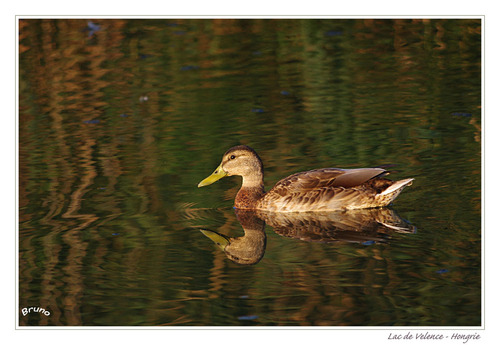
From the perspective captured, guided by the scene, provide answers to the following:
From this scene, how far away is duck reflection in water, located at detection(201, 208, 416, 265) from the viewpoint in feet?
28.9

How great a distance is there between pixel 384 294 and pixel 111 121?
709 centimetres

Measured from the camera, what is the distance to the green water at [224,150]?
25.1ft

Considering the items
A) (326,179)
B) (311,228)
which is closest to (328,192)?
(326,179)

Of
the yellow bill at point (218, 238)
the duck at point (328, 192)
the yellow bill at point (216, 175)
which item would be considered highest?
the yellow bill at point (216, 175)

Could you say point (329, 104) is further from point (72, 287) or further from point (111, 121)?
point (72, 287)

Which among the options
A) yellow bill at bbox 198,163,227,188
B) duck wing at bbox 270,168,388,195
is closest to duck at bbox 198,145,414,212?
duck wing at bbox 270,168,388,195

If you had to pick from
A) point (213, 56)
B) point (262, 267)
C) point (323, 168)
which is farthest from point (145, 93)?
point (262, 267)

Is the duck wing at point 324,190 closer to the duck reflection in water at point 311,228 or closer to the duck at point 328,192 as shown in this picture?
the duck at point 328,192

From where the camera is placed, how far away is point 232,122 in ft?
43.3

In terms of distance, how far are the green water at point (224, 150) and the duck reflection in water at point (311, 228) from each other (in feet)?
0.19

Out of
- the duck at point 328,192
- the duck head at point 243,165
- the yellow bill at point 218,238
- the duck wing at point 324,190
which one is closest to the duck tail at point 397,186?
the duck at point 328,192

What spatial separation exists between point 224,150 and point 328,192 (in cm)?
228

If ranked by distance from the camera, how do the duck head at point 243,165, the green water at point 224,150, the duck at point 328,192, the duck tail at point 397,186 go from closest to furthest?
the green water at point 224,150 → the duck tail at point 397,186 → the duck at point 328,192 → the duck head at point 243,165

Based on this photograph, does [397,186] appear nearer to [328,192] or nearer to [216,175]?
[328,192]
